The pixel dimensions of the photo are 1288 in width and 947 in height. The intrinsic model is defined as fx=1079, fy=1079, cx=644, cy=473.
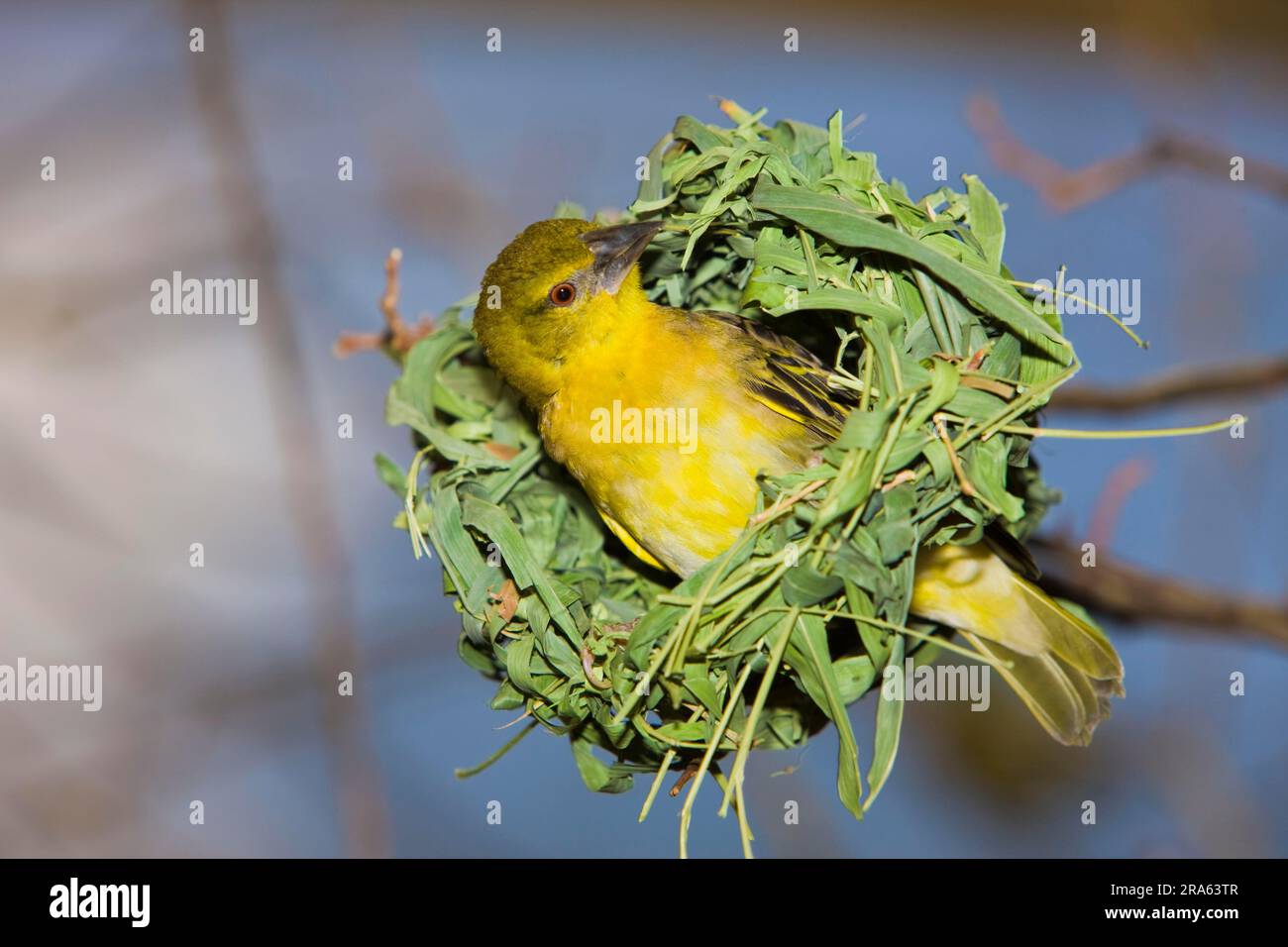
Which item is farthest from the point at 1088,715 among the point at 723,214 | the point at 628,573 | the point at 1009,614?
the point at 723,214

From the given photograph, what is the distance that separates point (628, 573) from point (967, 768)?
2991 mm

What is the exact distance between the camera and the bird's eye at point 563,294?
2.42 meters

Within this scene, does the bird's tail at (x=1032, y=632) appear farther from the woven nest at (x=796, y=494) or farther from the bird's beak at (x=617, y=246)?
the bird's beak at (x=617, y=246)

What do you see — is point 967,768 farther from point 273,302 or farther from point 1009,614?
point 273,302

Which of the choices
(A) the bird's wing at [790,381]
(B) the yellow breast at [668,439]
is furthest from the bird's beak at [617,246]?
(A) the bird's wing at [790,381]

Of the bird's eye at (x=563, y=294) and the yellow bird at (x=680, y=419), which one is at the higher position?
the bird's eye at (x=563, y=294)

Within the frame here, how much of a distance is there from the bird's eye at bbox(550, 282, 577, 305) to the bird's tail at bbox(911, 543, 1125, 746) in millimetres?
1002

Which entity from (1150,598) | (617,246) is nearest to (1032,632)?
(1150,598)

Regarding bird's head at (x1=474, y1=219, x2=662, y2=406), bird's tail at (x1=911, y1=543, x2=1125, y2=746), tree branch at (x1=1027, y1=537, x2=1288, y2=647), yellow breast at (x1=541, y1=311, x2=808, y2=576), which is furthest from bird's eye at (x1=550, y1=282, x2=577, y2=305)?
tree branch at (x1=1027, y1=537, x2=1288, y2=647)

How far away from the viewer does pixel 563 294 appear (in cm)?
243

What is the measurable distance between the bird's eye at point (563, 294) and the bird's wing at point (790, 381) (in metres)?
0.33

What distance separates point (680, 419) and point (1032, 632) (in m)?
1.00

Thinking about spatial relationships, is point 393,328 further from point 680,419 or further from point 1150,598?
→ point 1150,598

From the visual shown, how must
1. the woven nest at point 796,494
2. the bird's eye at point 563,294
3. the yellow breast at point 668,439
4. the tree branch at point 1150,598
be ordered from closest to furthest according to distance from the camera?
the woven nest at point 796,494 < the yellow breast at point 668,439 < the bird's eye at point 563,294 < the tree branch at point 1150,598
